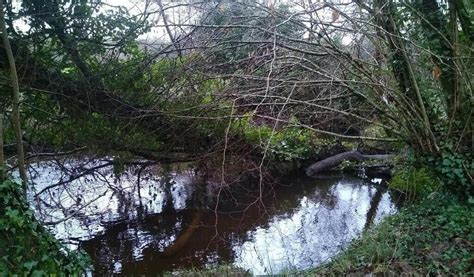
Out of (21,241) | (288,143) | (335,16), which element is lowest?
(21,241)

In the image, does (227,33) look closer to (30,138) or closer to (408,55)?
(408,55)

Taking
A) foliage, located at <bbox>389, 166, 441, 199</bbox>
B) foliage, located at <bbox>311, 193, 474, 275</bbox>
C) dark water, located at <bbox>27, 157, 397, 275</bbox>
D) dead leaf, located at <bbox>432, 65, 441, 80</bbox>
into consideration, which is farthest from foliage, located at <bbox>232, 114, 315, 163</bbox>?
dead leaf, located at <bbox>432, 65, 441, 80</bbox>

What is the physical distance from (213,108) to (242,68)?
2.37 ft

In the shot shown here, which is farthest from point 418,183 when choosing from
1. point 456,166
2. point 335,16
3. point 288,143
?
point 288,143

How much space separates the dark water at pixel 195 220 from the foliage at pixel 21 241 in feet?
6.66

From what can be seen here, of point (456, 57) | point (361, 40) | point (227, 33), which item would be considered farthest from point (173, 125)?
point (456, 57)

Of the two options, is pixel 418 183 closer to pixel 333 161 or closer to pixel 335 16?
pixel 335 16

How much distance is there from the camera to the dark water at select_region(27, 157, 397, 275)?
679 cm

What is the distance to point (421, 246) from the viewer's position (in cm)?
485

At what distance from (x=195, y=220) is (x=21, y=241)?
5.14 meters

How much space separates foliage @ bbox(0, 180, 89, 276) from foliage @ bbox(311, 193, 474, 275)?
2706 millimetres

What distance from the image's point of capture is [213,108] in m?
6.45

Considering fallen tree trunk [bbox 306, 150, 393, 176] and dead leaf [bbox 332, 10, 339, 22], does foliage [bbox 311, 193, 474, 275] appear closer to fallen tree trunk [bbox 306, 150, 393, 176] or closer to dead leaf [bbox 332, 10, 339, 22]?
dead leaf [bbox 332, 10, 339, 22]

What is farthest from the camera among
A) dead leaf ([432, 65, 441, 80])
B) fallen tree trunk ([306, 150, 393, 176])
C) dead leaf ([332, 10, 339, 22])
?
fallen tree trunk ([306, 150, 393, 176])
